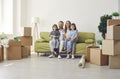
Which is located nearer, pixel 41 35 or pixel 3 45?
pixel 3 45

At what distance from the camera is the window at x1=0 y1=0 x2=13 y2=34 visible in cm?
828

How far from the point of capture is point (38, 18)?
27.2 feet

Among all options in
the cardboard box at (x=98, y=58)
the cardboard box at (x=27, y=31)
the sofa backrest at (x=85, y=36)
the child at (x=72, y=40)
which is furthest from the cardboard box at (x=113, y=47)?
the cardboard box at (x=27, y=31)

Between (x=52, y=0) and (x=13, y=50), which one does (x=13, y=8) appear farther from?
(x=13, y=50)

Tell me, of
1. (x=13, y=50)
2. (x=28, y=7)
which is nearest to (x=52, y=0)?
(x=28, y=7)

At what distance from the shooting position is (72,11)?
27.4ft

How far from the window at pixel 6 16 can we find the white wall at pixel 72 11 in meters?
0.59

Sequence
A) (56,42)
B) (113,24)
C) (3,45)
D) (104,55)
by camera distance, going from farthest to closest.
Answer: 1. (56,42)
2. (3,45)
3. (104,55)
4. (113,24)

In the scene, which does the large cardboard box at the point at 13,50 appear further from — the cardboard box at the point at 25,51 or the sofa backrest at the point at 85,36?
the sofa backrest at the point at 85,36

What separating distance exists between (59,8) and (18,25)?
1.64 metres

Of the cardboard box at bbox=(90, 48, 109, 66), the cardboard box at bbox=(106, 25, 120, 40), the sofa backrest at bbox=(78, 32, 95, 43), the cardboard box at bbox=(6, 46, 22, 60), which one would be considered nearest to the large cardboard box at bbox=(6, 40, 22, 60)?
the cardboard box at bbox=(6, 46, 22, 60)

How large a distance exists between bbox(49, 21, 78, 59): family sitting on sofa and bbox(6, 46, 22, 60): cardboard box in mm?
1123

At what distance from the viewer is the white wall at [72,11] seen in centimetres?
821

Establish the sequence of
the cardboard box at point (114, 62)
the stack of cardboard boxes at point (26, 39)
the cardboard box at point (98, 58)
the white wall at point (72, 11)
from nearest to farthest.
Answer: the cardboard box at point (114, 62)
the cardboard box at point (98, 58)
the stack of cardboard boxes at point (26, 39)
the white wall at point (72, 11)
